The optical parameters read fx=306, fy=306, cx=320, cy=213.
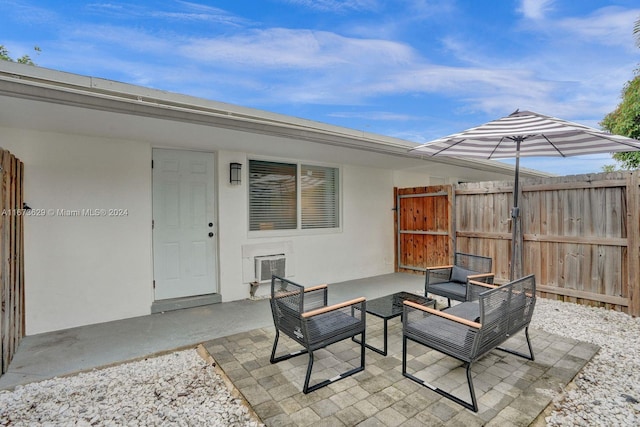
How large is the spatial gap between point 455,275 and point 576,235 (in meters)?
1.95

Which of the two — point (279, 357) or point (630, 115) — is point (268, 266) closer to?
point (279, 357)

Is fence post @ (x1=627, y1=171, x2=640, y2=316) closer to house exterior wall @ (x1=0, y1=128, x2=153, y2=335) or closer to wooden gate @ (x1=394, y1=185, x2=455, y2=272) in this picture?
wooden gate @ (x1=394, y1=185, x2=455, y2=272)

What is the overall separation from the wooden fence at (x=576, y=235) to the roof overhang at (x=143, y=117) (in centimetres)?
213

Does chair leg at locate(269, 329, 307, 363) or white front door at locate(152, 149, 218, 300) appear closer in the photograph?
chair leg at locate(269, 329, 307, 363)

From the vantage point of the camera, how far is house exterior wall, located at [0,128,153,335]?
360 centimetres

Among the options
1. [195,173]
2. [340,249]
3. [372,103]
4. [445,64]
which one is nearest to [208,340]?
[195,173]

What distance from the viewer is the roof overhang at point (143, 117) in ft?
8.84

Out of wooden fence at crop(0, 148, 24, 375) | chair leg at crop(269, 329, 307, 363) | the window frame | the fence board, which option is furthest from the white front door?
the fence board

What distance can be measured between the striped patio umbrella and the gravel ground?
4.74 feet

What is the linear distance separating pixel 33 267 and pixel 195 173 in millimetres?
2217

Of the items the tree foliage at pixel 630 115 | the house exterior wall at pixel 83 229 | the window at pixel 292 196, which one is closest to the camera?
the house exterior wall at pixel 83 229

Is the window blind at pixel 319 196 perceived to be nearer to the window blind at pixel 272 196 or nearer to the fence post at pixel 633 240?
the window blind at pixel 272 196

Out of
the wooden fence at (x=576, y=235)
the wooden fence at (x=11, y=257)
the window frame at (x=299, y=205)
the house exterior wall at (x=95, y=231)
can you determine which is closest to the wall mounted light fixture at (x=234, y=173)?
the house exterior wall at (x=95, y=231)

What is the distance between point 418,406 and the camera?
7.02 ft
